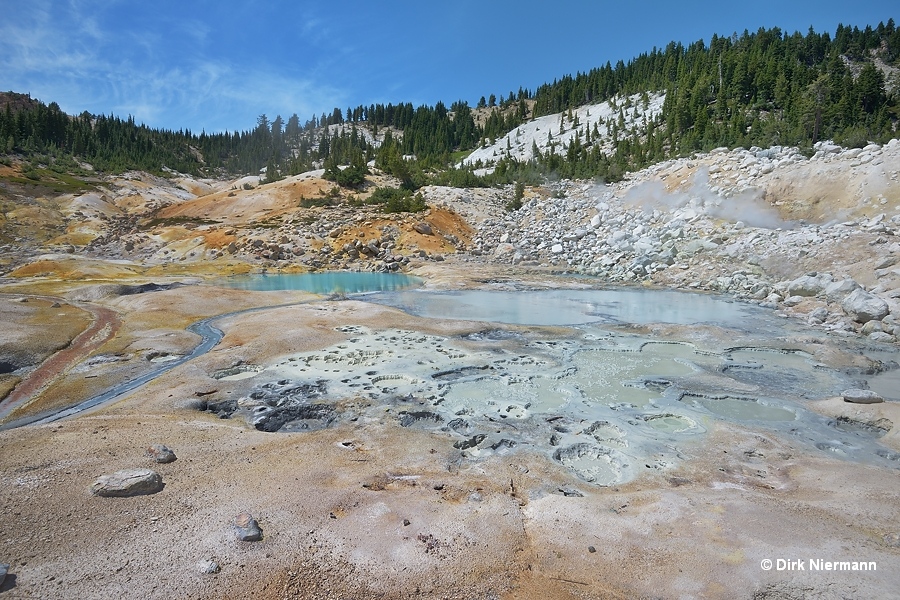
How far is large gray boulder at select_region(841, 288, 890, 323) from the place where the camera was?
48.8ft

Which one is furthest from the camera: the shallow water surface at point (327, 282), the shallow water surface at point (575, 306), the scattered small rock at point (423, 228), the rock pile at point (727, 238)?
the scattered small rock at point (423, 228)

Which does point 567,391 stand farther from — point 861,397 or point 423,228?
point 423,228

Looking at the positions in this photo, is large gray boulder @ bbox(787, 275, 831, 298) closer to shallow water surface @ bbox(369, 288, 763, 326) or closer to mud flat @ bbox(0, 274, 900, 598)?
shallow water surface @ bbox(369, 288, 763, 326)

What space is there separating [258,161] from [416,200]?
7667cm

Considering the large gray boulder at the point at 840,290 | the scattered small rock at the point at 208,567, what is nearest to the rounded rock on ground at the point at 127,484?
the scattered small rock at the point at 208,567

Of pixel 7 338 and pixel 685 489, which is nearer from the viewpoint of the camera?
pixel 685 489

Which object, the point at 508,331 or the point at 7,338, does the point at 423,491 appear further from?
the point at 7,338

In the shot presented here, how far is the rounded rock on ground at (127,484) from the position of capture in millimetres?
5559

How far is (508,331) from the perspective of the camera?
52.4 ft

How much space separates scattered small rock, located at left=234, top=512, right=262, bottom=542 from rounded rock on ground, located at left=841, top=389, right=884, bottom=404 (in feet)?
34.7

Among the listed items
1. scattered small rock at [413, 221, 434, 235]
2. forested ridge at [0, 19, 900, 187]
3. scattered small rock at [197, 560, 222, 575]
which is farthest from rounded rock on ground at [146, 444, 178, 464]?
forested ridge at [0, 19, 900, 187]

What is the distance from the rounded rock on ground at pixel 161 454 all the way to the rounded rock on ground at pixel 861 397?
11.9 metres

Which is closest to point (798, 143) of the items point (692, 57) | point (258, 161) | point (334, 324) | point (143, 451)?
point (334, 324)
